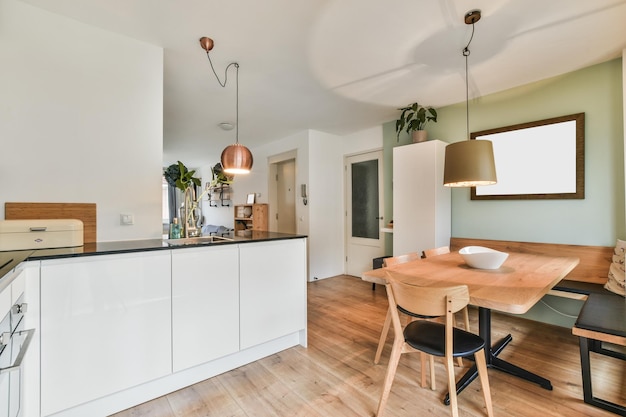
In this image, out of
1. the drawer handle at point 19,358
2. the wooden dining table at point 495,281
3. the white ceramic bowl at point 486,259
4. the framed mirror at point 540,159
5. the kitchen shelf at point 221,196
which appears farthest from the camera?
the kitchen shelf at point 221,196

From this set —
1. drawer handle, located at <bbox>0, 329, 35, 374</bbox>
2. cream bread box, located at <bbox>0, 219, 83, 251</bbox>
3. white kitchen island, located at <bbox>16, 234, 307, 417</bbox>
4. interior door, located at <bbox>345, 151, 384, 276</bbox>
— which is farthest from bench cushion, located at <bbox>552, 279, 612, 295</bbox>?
cream bread box, located at <bbox>0, 219, 83, 251</bbox>

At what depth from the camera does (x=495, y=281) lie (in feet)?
5.44

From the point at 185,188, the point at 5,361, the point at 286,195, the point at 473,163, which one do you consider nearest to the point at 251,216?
the point at 286,195

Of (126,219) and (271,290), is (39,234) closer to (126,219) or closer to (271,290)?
(126,219)

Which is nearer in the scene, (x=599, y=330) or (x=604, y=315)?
(x=599, y=330)

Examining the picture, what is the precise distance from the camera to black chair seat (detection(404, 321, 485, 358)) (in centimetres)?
148

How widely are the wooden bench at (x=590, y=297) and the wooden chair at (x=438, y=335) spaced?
1.97 ft

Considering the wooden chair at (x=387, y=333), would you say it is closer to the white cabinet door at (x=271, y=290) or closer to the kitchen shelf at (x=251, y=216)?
the white cabinet door at (x=271, y=290)

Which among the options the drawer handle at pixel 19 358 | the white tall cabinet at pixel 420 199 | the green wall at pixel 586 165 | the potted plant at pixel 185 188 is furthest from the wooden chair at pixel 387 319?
the drawer handle at pixel 19 358

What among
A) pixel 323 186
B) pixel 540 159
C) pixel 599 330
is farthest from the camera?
pixel 323 186

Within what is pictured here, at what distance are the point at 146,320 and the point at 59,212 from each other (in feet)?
3.25

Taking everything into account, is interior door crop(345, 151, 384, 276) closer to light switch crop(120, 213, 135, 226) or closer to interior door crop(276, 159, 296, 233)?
interior door crop(276, 159, 296, 233)

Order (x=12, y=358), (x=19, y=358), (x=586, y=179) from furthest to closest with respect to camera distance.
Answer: (x=586, y=179) < (x=12, y=358) < (x=19, y=358)

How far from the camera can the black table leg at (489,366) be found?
1.80 m
